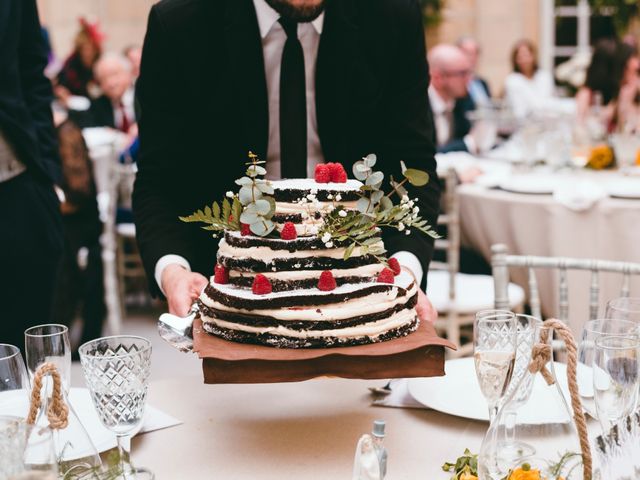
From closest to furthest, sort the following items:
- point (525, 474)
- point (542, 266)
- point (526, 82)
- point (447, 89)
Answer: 1. point (525, 474)
2. point (542, 266)
3. point (447, 89)
4. point (526, 82)

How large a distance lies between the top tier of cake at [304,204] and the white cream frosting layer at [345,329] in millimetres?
162

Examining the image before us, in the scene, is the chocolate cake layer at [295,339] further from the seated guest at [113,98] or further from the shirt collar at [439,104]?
the seated guest at [113,98]

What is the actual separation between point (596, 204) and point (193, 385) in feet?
7.31

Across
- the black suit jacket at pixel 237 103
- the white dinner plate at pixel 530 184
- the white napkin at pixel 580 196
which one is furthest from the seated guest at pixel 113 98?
the black suit jacket at pixel 237 103

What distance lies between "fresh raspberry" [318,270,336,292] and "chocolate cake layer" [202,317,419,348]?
0.08 meters

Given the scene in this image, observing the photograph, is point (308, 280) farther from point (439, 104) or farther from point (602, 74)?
point (602, 74)

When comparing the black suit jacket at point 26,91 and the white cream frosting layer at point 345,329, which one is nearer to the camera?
the white cream frosting layer at point 345,329

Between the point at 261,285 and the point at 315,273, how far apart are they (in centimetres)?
9

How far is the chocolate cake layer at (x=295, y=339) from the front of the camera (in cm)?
141

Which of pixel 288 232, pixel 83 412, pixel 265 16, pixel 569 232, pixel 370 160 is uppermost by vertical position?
pixel 265 16

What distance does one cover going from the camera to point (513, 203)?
148 inches

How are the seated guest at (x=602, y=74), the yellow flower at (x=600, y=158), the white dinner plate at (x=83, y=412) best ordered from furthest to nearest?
the seated guest at (x=602, y=74) → the yellow flower at (x=600, y=158) → the white dinner plate at (x=83, y=412)

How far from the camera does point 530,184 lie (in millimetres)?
3865

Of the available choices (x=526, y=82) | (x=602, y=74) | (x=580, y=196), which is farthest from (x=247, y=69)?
(x=526, y=82)
